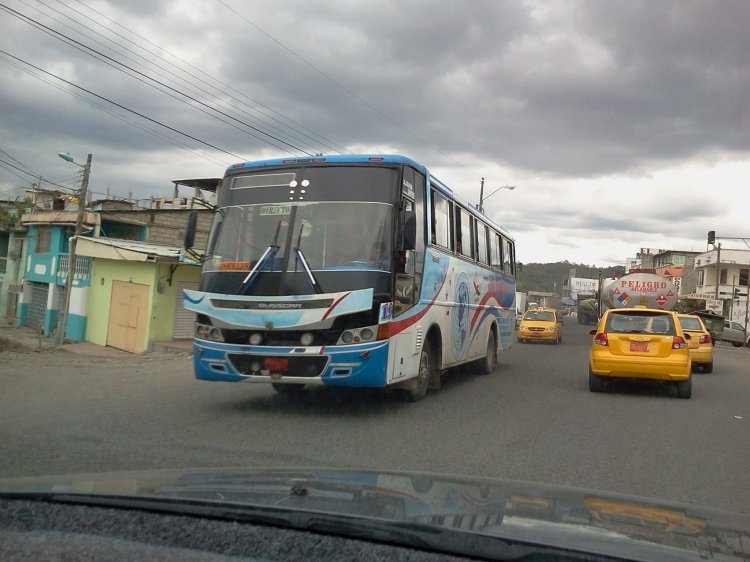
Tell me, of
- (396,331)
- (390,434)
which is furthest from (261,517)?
(396,331)

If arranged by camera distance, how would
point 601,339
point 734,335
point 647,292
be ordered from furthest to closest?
point 734,335 → point 647,292 → point 601,339

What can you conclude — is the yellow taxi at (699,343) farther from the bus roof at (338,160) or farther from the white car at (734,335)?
the white car at (734,335)

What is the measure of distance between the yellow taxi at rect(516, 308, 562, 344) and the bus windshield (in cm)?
2387

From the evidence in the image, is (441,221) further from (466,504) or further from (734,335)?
(734,335)

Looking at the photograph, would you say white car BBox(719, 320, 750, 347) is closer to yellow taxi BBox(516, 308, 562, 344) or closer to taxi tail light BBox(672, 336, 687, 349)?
yellow taxi BBox(516, 308, 562, 344)

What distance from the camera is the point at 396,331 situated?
8742 mm

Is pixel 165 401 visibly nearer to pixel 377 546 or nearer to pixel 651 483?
pixel 651 483

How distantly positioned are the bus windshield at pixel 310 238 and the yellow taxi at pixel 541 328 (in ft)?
78.3

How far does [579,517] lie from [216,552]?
155cm

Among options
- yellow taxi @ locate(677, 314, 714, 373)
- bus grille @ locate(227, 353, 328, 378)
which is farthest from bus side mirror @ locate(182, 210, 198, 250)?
yellow taxi @ locate(677, 314, 714, 373)

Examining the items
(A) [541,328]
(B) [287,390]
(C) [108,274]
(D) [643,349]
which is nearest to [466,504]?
(B) [287,390]

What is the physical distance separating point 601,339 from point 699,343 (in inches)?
284

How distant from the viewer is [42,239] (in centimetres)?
3250

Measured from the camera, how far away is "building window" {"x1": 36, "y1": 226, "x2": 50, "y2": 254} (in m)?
31.9
